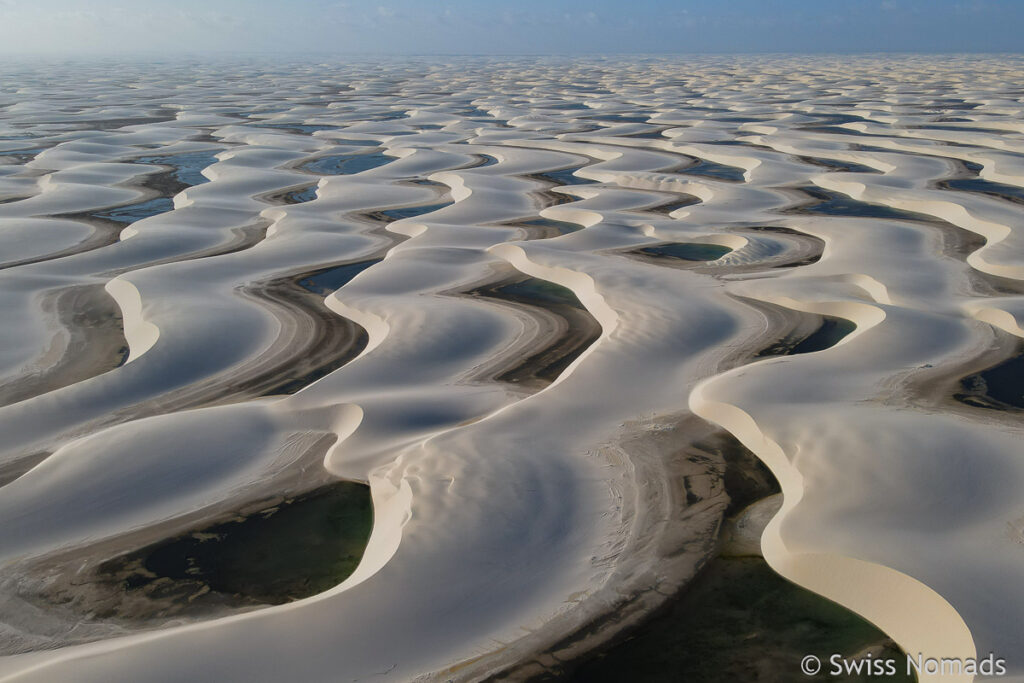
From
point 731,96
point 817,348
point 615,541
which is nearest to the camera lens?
point 615,541

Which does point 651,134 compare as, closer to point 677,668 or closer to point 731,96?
point 731,96

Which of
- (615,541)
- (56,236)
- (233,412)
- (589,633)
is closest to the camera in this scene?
(589,633)

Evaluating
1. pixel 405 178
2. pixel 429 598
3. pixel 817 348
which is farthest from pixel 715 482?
pixel 405 178

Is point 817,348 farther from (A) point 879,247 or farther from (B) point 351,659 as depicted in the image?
(B) point 351,659

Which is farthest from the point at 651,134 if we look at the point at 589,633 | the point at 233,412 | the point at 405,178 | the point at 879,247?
the point at 589,633

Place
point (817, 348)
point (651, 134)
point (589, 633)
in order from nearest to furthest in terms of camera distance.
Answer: point (589, 633)
point (817, 348)
point (651, 134)

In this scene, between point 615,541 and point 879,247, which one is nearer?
point 615,541
